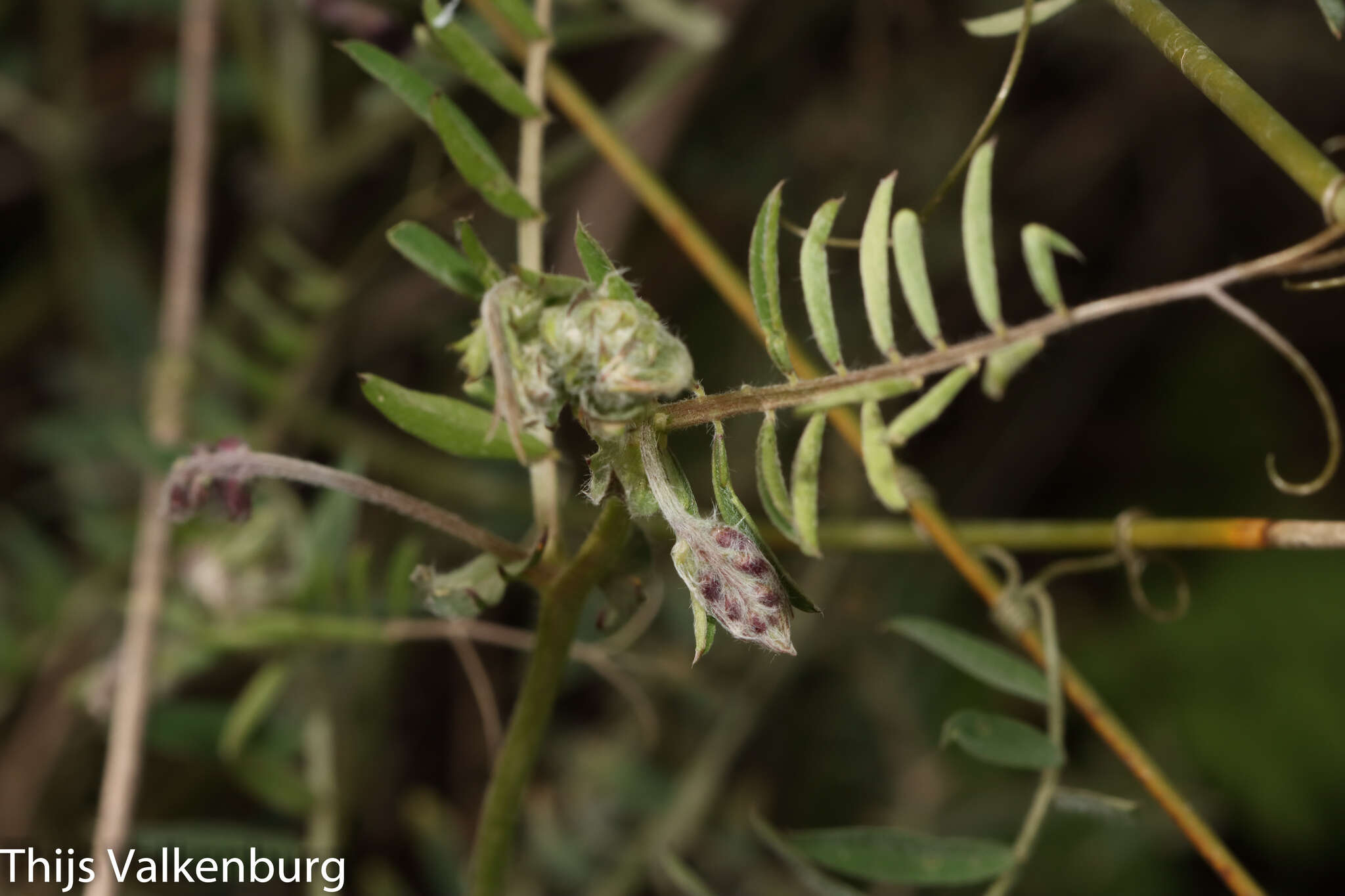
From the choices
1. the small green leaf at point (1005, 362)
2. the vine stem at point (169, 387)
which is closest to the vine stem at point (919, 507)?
the small green leaf at point (1005, 362)

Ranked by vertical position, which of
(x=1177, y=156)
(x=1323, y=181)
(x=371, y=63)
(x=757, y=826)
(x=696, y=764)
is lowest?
(x=757, y=826)

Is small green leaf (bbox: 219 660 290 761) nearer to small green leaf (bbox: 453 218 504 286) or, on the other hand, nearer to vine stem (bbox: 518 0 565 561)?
vine stem (bbox: 518 0 565 561)

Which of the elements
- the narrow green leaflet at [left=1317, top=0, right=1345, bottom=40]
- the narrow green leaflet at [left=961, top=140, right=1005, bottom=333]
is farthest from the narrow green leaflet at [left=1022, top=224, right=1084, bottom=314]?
the narrow green leaflet at [left=1317, top=0, right=1345, bottom=40]

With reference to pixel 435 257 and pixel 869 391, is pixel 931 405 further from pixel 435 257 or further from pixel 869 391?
pixel 435 257

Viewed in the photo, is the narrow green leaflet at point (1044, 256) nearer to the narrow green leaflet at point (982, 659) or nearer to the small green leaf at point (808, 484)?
the small green leaf at point (808, 484)

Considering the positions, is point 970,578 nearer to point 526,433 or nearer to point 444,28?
point 526,433

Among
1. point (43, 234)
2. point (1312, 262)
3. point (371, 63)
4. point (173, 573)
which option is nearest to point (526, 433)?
point (371, 63)
